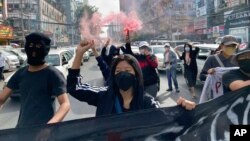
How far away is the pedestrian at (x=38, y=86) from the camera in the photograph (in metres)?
2.98

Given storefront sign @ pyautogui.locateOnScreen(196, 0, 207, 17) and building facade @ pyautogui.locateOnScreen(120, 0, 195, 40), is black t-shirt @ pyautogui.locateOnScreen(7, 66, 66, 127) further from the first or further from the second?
storefront sign @ pyautogui.locateOnScreen(196, 0, 207, 17)

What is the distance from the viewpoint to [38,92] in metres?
2.98

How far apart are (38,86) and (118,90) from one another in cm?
67

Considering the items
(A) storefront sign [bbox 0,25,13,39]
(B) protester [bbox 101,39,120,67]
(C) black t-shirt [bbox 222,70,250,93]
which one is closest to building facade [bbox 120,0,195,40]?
(A) storefront sign [bbox 0,25,13,39]

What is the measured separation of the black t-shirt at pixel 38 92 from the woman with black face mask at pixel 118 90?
0.38 ft

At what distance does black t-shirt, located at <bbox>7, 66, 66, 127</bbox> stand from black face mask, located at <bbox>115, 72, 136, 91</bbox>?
1.61ft

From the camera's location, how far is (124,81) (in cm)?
281

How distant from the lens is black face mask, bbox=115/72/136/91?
281 cm

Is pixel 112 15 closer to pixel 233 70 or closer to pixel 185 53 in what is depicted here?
pixel 185 53

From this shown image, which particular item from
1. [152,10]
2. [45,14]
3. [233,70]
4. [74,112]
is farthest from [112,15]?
[45,14]

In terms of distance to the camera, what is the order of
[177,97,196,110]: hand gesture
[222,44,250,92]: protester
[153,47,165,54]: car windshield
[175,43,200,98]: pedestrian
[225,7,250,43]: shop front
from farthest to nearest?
1. [225,7,250,43]: shop front
2. [153,47,165,54]: car windshield
3. [175,43,200,98]: pedestrian
4. [222,44,250,92]: protester
5. [177,97,196,110]: hand gesture

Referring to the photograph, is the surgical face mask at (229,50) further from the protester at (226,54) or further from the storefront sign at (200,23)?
the storefront sign at (200,23)

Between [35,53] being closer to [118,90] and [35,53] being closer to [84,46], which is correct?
[84,46]

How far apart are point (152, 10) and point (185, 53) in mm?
29375
